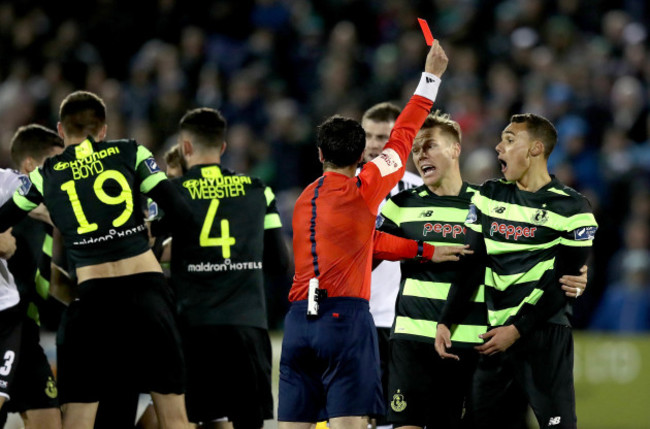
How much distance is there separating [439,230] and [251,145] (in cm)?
755

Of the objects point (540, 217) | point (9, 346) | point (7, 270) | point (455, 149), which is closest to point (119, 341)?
point (9, 346)

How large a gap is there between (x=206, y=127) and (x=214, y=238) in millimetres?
810

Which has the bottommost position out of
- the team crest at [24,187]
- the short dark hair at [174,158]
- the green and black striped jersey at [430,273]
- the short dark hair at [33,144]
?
the green and black striped jersey at [430,273]

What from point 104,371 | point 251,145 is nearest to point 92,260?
point 104,371

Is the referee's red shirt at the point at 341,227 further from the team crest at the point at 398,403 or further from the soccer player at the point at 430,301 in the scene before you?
the team crest at the point at 398,403

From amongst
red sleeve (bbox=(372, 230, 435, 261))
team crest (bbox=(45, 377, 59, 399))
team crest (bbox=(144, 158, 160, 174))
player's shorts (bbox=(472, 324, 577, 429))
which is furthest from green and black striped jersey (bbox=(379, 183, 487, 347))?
team crest (bbox=(45, 377, 59, 399))

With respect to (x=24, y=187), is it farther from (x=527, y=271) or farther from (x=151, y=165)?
(x=527, y=271)

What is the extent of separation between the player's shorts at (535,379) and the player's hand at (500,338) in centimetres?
5

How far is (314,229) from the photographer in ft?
19.5

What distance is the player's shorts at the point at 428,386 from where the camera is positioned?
6.46 meters

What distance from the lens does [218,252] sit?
722 centimetres

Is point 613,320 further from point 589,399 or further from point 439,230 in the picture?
point 439,230

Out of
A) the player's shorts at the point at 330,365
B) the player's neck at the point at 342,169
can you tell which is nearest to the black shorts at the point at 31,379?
the player's shorts at the point at 330,365

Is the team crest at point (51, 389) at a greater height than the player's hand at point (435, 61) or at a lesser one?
lesser
